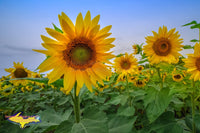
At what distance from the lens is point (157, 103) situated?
1.47 metres

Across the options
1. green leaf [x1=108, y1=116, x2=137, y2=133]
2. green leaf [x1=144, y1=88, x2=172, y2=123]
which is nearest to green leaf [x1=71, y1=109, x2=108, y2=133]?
green leaf [x1=108, y1=116, x2=137, y2=133]

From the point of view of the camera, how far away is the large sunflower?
93cm

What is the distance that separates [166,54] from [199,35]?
471mm

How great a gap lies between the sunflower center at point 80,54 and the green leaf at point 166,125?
1.08 metres

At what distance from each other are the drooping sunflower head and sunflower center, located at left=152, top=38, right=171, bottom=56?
311 centimetres

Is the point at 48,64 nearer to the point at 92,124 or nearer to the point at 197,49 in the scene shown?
the point at 92,124

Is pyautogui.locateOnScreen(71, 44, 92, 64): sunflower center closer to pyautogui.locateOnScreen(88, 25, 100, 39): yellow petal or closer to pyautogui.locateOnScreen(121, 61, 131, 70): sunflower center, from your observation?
pyautogui.locateOnScreen(88, 25, 100, 39): yellow petal

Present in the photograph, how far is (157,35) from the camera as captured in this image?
195cm

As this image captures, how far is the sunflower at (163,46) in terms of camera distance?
6.34 feet

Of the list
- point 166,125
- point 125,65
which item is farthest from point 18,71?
point 166,125

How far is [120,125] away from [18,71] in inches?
121

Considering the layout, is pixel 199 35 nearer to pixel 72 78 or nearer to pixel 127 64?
pixel 127 64

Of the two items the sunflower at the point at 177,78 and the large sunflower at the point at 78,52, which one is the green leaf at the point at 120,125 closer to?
the large sunflower at the point at 78,52

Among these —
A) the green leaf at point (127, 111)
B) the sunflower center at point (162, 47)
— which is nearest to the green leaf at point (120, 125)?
the green leaf at point (127, 111)
